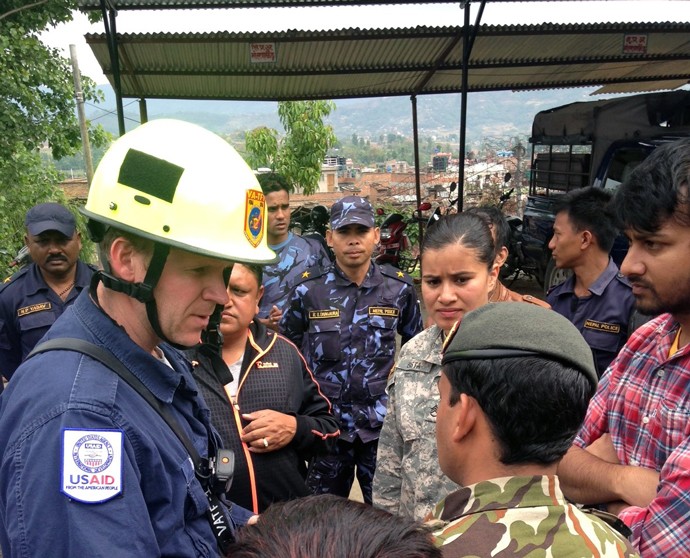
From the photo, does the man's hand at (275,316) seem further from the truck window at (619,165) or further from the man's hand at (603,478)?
the truck window at (619,165)

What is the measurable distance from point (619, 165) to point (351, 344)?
548cm

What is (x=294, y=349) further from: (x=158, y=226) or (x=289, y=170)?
(x=289, y=170)

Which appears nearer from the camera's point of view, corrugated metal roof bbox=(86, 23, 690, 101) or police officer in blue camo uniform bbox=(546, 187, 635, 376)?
police officer in blue camo uniform bbox=(546, 187, 635, 376)

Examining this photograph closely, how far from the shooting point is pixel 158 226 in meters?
1.31

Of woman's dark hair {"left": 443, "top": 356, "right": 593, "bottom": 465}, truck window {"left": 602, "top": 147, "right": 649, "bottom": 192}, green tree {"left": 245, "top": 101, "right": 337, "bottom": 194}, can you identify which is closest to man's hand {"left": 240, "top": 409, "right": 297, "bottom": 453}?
woman's dark hair {"left": 443, "top": 356, "right": 593, "bottom": 465}

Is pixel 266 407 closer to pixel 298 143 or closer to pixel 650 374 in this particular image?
pixel 650 374

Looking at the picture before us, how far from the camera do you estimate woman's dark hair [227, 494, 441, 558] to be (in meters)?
0.80

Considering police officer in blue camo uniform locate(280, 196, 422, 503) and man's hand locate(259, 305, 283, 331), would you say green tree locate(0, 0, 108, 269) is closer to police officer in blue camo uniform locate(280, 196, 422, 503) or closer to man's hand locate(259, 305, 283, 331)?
man's hand locate(259, 305, 283, 331)

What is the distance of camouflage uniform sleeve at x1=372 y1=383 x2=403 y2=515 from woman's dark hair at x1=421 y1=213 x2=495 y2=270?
2.02 ft

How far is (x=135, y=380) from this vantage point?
51.3 inches

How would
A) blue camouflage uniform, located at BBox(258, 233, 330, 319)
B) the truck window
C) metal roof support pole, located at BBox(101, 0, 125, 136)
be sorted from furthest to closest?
1. the truck window
2. metal roof support pole, located at BBox(101, 0, 125, 136)
3. blue camouflage uniform, located at BBox(258, 233, 330, 319)

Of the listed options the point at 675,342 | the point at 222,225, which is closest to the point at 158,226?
the point at 222,225

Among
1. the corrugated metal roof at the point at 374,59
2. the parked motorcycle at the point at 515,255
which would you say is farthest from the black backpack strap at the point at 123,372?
the parked motorcycle at the point at 515,255

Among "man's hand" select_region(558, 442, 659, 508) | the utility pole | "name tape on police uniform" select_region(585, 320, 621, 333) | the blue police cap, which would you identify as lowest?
"name tape on police uniform" select_region(585, 320, 621, 333)
